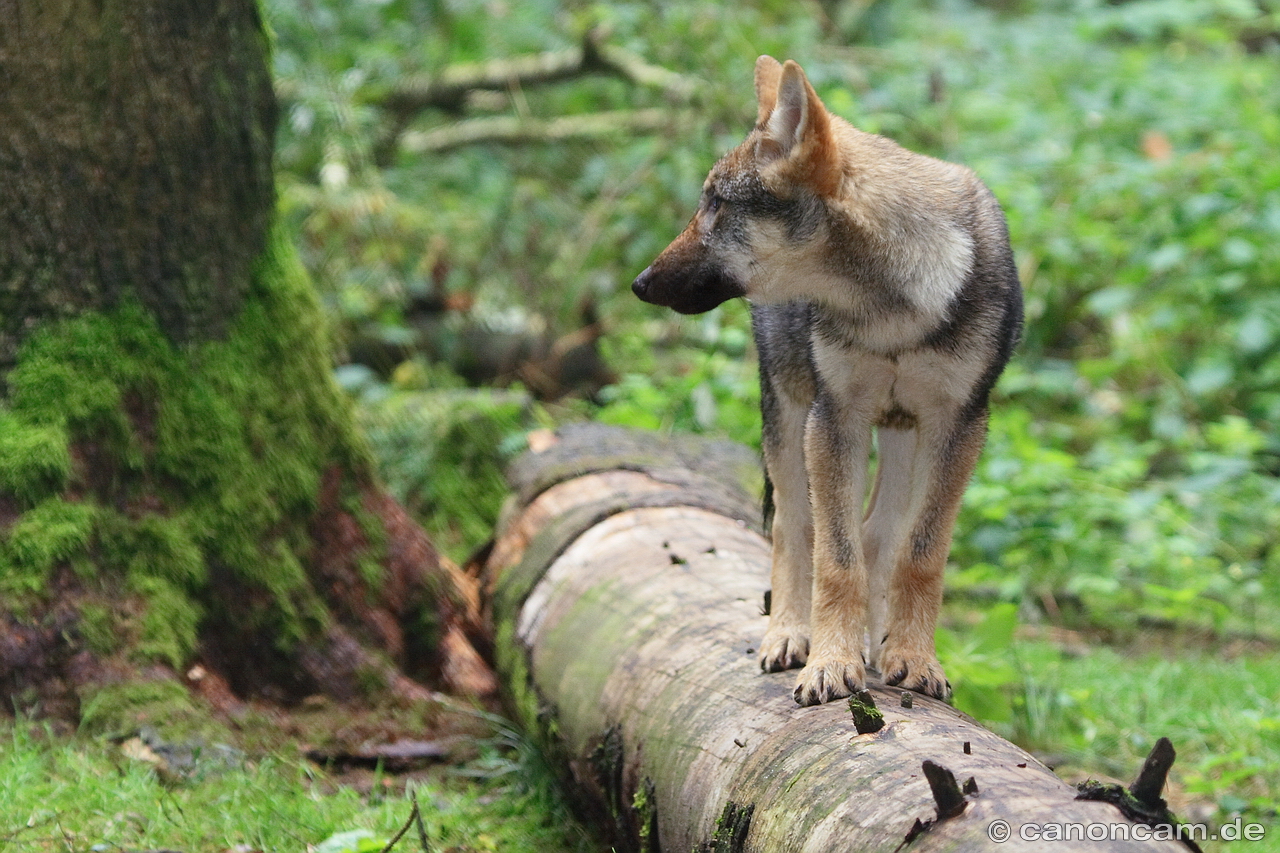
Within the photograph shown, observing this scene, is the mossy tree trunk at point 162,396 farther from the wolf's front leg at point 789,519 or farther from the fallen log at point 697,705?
the wolf's front leg at point 789,519

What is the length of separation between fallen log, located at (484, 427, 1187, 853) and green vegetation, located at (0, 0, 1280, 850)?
603 millimetres

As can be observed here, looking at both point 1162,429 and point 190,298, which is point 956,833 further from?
point 1162,429

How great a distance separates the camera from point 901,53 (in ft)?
33.1

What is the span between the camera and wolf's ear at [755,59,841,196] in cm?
328

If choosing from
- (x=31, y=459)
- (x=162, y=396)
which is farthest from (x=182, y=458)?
(x=31, y=459)

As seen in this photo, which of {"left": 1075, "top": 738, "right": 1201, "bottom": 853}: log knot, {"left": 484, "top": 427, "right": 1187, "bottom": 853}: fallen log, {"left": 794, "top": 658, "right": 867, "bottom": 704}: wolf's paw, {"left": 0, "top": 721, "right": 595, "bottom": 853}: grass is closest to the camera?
{"left": 1075, "top": 738, "right": 1201, "bottom": 853}: log knot

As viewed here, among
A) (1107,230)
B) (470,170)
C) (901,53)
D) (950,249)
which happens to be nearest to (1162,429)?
(1107,230)

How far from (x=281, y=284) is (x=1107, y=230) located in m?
6.62

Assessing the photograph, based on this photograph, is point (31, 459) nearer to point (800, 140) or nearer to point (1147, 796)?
point (800, 140)

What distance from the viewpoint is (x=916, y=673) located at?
129 inches

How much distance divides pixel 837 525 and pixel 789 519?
0.42 m

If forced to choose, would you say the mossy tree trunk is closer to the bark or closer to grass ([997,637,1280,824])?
the bark

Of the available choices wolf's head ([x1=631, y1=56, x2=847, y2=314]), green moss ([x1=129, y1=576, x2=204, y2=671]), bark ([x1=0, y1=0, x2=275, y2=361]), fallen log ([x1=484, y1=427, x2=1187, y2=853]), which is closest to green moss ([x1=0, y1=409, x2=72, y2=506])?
bark ([x1=0, y1=0, x2=275, y2=361])

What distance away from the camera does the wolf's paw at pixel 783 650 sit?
3.34 meters
